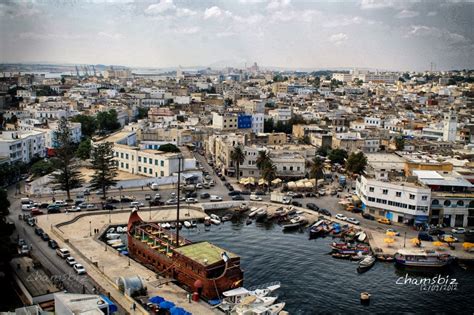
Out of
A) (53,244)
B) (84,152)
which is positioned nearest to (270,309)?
(53,244)

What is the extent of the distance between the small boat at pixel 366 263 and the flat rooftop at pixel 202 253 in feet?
15.0

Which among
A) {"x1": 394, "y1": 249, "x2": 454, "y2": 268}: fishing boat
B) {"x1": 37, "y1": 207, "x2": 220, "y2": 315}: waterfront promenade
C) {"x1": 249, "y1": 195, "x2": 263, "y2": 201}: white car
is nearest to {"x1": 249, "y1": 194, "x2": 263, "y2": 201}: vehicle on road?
{"x1": 249, "y1": 195, "x2": 263, "y2": 201}: white car

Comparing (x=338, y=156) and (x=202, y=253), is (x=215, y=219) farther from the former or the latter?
(x=338, y=156)

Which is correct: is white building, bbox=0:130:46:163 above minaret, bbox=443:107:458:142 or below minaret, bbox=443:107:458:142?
below

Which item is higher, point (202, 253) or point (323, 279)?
point (202, 253)

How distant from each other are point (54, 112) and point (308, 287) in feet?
101

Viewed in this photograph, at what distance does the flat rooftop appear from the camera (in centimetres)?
1377

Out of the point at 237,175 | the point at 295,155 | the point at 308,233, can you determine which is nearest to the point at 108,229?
the point at 308,233

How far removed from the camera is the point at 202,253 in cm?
1423

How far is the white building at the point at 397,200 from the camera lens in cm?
1980

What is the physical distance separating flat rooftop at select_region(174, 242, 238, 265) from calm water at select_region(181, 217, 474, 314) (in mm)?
1395

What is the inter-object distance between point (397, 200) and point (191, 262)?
33.4 feet

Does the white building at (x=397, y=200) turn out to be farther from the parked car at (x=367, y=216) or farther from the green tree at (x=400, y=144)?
the green tree at (x=400, y=144)

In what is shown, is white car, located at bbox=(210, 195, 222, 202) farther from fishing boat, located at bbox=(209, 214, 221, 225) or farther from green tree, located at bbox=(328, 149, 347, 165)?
green tree, located at bbox=(328, 149, 347, 165)
